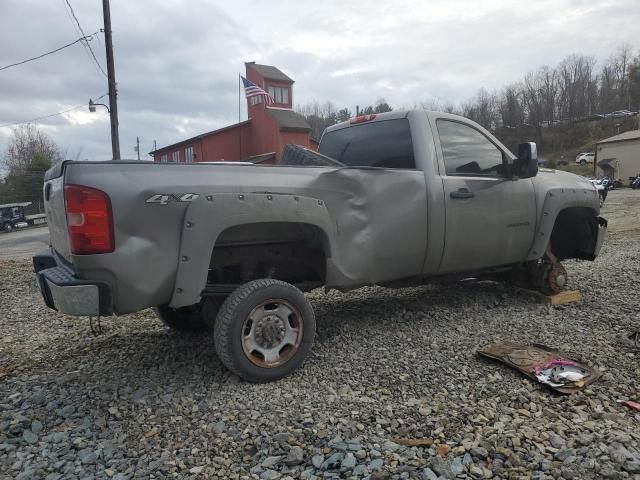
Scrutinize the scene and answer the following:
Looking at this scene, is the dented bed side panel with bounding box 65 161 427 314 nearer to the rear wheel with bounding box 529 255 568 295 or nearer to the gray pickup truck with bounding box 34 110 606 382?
the gray pickup truck with bounding box 34 110 606 382

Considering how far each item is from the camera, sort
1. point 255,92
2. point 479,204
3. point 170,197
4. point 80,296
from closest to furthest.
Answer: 1. point 80,296
2. point 170,197
3. point 479,204
4. point 255,92

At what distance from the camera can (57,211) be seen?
10.8 feet

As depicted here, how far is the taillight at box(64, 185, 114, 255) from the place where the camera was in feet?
9.54

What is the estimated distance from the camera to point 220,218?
10.7ft

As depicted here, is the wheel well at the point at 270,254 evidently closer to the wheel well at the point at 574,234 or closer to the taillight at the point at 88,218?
the taillight at the point at 88,218

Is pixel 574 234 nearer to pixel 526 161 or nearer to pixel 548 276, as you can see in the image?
pixel 548 276

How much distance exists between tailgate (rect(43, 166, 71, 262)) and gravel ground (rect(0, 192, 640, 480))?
0.99m

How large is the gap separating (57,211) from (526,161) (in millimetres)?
4029

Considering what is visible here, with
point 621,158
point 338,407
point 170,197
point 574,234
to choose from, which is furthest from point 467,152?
point 621,158

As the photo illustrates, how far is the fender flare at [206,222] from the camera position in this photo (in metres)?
3.16

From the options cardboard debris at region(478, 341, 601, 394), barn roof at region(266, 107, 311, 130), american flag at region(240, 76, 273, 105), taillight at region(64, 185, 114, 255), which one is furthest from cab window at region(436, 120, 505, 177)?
barn roof at region(266, 107, 311, 130)

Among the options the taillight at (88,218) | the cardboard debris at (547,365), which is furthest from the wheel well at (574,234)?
the taillight at (88,218)

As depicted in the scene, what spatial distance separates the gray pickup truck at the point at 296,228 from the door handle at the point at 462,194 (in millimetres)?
14

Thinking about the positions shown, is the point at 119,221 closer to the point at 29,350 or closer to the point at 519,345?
the point at 29,350
